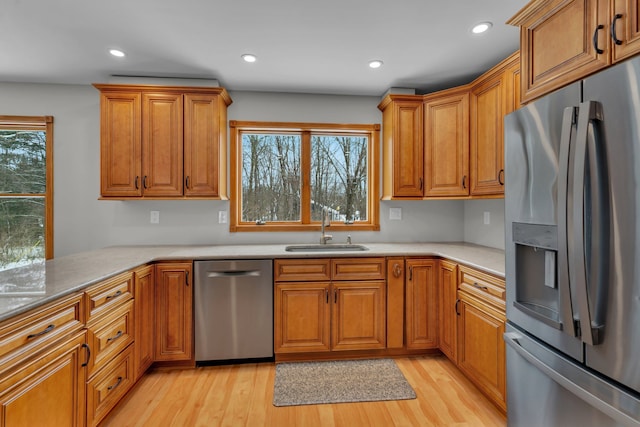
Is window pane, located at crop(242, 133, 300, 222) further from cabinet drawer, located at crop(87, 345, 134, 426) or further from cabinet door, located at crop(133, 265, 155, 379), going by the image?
cabinet drawer, located at crop(87, 345, 134, 426)

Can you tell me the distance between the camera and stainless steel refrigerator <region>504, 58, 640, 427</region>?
0.94m

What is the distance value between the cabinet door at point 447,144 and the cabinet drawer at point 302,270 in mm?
1252

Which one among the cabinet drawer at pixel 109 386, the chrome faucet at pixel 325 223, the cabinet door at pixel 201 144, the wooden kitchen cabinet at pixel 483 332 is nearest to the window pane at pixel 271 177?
the chrome faucet at pixel 325 223

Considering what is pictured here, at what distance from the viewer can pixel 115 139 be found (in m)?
2.71

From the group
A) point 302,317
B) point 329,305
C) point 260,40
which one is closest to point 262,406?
point 302,317

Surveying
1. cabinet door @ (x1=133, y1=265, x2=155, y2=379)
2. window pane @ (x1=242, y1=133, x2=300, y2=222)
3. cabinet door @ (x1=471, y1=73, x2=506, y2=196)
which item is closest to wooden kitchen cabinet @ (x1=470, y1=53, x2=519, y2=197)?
cabinet door @ (x1=471, y1=73, x2=506, y2=196)

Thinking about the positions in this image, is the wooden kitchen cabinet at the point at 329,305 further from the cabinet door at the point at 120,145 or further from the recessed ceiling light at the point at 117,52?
the recessed ceiling light at the point at 117,52

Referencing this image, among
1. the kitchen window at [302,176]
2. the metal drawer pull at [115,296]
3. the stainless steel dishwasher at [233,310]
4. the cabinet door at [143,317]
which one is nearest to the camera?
A: the metal drawer pull at [115,296]

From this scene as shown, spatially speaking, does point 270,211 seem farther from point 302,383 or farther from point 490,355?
point 490,355

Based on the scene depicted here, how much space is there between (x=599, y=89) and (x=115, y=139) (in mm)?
3189

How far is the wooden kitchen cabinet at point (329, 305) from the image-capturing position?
2.52 meters

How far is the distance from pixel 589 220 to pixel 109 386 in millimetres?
2497

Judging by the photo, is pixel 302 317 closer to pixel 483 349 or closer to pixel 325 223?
pixel 325 223

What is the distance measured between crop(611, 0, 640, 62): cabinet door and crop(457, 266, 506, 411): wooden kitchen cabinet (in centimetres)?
123
